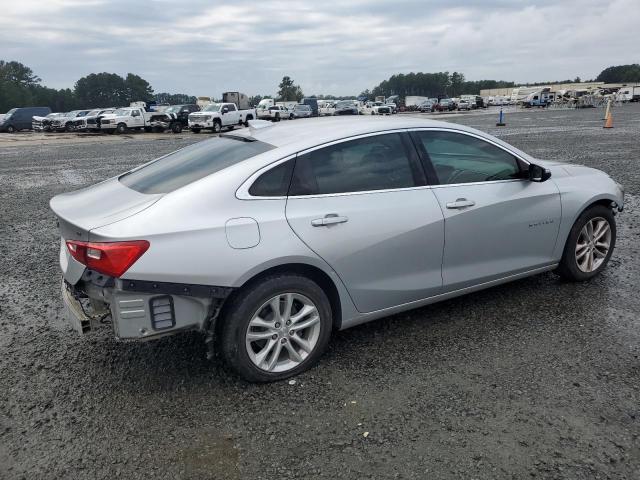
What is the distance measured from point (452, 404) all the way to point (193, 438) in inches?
59.0

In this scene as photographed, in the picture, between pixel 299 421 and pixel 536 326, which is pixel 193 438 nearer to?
pixel 299 421

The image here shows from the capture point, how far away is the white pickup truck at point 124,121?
3650cm

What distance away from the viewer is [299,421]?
3.08 m

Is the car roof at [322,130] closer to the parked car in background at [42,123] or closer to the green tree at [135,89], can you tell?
the parked car in background at [42,123]

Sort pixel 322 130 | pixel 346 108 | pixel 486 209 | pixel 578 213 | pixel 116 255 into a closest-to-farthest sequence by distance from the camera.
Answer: pixel 116 255, pixel 322 130, pixel 486 209, pixel 578 213, pixel 346 108

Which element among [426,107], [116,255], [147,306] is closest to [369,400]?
[147,306]

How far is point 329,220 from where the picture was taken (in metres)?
3.48

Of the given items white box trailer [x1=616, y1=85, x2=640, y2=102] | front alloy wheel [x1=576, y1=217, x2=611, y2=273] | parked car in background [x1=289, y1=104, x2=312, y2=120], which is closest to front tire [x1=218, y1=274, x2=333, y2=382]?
front alloy wheel [x1=576, y1=217, x2=611, y2=273]

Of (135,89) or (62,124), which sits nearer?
(62,124)

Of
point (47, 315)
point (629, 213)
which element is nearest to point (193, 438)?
point (47, 315)

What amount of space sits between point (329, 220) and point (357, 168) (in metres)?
0.52

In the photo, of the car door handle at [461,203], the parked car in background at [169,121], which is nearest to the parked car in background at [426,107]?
the parked car in background at [169,121]

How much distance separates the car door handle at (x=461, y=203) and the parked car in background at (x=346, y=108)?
49.2 m

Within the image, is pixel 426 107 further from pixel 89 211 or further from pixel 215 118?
pixel 89 211
